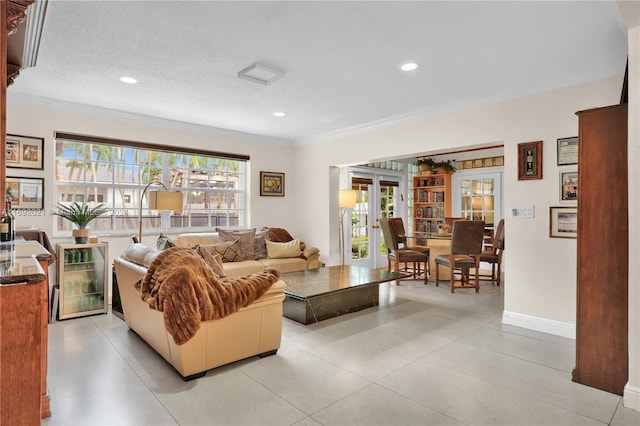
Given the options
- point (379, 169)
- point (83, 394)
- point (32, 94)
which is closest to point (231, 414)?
point (83, 394)

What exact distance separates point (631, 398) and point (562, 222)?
5.58ft

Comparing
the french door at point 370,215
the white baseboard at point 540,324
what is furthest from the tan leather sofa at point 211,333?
the french door at point 370,215

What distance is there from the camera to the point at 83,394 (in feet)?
7.58

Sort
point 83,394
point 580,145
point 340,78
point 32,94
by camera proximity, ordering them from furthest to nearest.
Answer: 1. point 32,94
2. point 340,78
3. point 580,145
4. point 83,394

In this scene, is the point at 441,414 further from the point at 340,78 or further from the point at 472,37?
the point at 340,78

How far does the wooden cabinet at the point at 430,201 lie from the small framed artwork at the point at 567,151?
4.30 meters

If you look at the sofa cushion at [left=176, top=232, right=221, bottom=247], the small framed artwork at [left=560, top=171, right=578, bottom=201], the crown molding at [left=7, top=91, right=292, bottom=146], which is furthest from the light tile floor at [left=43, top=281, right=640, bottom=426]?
the crown molding at [left=7, top=91, right=292, bottom=146]

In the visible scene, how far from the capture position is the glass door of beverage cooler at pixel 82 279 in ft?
13.1

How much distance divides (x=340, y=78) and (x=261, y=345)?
8.18 ft

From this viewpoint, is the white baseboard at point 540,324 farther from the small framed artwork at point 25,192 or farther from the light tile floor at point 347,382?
the small framed artwork at point 25,192

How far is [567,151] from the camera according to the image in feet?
11.3

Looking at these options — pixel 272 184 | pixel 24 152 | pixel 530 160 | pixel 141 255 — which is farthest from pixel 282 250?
pixel 530 160

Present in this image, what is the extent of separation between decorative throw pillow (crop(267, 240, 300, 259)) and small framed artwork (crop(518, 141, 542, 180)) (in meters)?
3.22

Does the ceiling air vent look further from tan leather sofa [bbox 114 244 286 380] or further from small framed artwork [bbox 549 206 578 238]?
small framed artwork [bbox 549 206 578 238]
